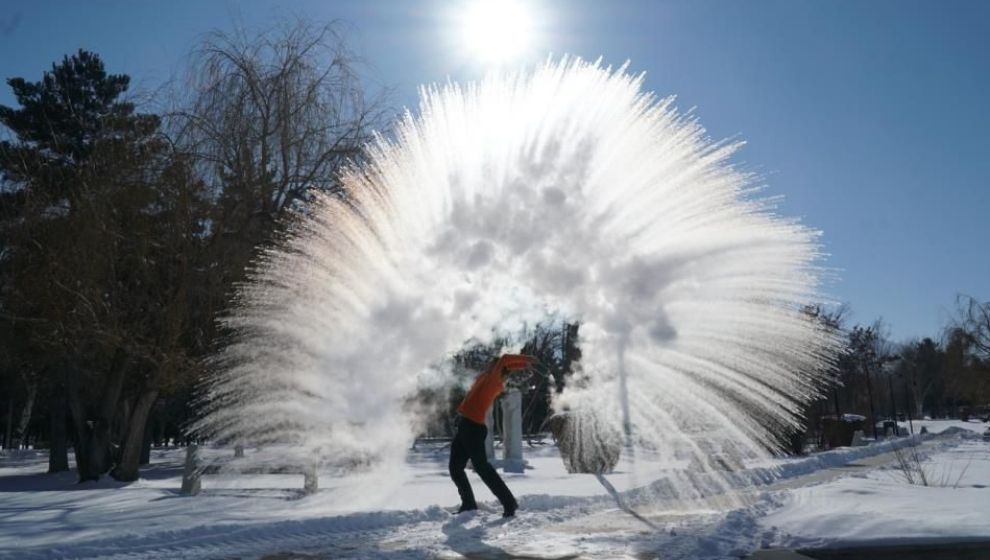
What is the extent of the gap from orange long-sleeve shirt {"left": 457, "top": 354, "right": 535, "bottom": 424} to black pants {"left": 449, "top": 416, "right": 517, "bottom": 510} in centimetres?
10

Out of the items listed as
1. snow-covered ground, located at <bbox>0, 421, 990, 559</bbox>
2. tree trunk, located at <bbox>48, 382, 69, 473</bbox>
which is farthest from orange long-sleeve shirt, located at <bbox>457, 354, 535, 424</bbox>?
tree trunk, located at <bbox>48, 382, 69, 473</bbox>

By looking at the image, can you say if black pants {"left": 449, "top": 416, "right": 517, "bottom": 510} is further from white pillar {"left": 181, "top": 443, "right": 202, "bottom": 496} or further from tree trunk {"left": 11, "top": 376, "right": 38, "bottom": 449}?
tree trunk {"left": 11, "top": 376, "right": 38, "bottom": 449}

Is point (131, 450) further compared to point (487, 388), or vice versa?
point (131, 450)

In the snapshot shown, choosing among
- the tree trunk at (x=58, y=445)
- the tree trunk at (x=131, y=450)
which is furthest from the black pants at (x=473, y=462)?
the tree trunk at (x=58, y=445)

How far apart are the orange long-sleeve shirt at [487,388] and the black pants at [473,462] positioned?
10 cm

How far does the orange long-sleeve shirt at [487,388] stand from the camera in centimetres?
907

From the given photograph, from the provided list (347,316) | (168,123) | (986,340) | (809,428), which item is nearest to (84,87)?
(168,123)

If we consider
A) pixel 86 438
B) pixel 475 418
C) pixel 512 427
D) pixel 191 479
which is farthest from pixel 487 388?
pixel 512 427

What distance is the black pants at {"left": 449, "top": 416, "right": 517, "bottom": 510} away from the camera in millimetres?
8750

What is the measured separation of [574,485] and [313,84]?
376 inches

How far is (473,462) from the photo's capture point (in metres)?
8.88

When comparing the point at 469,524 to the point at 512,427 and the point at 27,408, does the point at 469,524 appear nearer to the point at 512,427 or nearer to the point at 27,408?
the point at 512,427

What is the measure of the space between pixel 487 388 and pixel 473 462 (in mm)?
842

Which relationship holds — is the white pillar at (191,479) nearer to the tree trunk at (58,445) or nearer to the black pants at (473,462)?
the black pants at (473,462)
